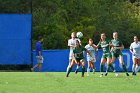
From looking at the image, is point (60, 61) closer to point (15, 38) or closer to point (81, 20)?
point (15, 38)

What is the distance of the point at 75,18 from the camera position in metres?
46.6

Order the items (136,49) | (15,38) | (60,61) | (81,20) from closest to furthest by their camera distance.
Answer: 1. (136,49)
2. (60,61)
3. (15,38)
4. (81,20)

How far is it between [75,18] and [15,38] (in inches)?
512

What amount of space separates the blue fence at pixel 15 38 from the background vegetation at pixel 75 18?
560 cm

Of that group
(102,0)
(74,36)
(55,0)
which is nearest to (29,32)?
(74,36)

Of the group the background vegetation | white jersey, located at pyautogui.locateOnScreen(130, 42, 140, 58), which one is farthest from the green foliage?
white jersey, located at pyautogui.locateOnScreen(130, 42, 140, 58)

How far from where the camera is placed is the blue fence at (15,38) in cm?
3416

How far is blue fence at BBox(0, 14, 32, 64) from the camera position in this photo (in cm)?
3416

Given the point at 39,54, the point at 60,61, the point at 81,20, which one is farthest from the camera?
the point at 81,20

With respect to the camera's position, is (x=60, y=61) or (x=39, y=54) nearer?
(x=39, y=54)

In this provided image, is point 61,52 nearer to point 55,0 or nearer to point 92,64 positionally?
point 92,64

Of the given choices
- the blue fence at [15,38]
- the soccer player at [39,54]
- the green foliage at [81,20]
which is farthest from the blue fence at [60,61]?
the green foliage at [81,20]

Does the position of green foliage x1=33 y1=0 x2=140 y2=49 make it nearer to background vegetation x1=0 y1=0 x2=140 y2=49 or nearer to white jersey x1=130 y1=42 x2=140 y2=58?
background vegetation x1=0 y1=0 x2=140 y2=49

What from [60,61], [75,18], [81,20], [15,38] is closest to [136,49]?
[60,61]
